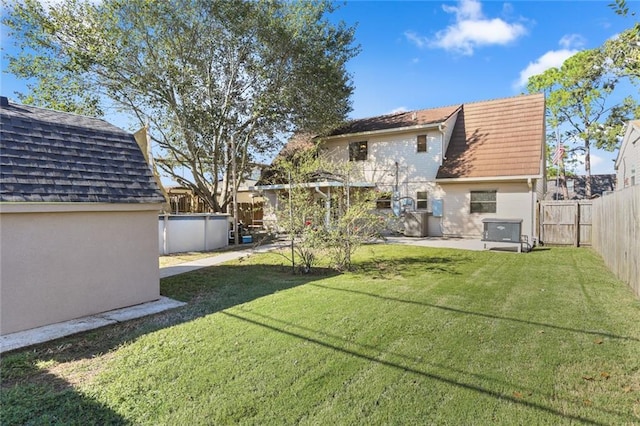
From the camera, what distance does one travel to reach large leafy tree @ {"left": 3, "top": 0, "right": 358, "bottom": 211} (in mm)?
13484

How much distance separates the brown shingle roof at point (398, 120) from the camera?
57.4ft

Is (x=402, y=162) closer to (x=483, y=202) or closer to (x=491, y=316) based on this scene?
(x=483, y=202)

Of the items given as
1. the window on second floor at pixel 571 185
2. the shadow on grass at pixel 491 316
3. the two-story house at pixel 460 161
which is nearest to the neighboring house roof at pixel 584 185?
the window on second floor at pixel 571 185

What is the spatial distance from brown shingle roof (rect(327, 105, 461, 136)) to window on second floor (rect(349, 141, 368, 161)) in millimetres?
693

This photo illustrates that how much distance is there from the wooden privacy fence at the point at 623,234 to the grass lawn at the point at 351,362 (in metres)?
0.50

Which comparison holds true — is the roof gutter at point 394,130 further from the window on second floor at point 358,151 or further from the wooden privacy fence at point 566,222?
the wooden privacy fence at point 566,222

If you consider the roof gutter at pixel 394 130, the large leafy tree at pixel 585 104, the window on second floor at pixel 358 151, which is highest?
the large leafy tree at pixel 585 104

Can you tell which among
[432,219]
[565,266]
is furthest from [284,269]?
[432,219]

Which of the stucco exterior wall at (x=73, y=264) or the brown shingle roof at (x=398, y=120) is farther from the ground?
the brown shingle roof at (x=398, y=120)

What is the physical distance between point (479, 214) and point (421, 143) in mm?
4375

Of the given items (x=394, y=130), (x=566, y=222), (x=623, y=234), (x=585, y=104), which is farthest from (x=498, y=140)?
(x=585, y=104)

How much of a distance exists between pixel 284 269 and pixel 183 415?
20.1 ft

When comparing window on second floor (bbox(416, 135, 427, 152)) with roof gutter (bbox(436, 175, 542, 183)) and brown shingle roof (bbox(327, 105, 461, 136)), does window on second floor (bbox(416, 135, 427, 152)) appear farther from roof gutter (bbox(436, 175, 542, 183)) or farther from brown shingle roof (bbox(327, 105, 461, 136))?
roof gutter (bbox(436, 175, 542, 183))

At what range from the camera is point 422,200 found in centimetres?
1698
